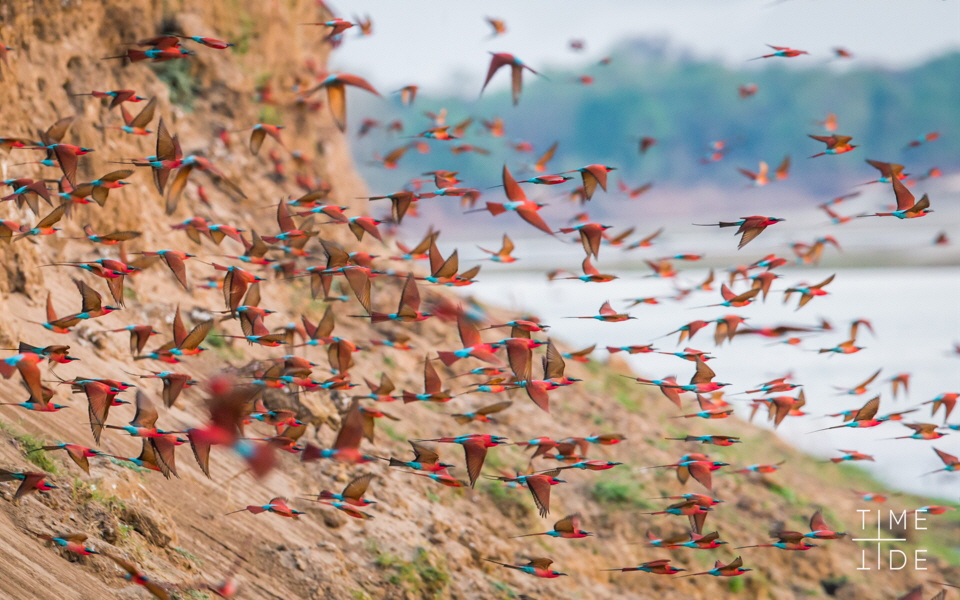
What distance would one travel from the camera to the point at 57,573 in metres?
4.04

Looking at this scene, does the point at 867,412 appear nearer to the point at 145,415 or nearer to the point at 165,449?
the point at 165,449

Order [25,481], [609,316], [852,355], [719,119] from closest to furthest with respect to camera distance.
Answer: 1. [25,481]
2. [609,316]
3. [852,355]
4. [719,119]

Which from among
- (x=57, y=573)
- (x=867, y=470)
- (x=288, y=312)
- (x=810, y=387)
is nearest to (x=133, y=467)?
(x=57, y=573)

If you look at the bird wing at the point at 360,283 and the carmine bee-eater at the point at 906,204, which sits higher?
the carmine bee-eater at the point at 906,204

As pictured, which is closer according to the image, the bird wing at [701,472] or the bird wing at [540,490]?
the bird wing at [540,490]

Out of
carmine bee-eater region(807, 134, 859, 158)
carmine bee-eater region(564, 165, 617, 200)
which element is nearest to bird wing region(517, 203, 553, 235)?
carmine bee-eater region(564, 165, 617, 200)

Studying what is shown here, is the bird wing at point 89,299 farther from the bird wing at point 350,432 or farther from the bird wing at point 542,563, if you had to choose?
the bird wing at point 542,563

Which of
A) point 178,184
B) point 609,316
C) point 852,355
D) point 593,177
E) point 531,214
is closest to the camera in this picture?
point 531,214

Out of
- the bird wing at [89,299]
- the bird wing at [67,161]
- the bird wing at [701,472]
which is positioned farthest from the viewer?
the bird wing at [701,472]

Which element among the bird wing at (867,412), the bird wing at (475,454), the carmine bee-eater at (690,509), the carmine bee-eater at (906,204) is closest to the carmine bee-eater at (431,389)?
the bird wing at (475,454)

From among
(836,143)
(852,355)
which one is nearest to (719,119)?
(852,355)

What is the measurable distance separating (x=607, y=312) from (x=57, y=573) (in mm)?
3281

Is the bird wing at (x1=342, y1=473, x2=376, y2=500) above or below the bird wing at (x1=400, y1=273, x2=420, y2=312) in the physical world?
below

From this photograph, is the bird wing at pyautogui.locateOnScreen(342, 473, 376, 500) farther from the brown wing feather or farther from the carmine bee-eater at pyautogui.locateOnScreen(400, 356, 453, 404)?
the brown wing feather
